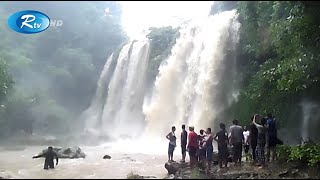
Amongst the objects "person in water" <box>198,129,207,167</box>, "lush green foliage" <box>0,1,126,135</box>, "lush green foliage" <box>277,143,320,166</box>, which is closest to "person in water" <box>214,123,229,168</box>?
"person in water" <box>198,129,207,167</box>

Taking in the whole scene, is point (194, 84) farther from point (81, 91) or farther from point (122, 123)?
point (81, 91)

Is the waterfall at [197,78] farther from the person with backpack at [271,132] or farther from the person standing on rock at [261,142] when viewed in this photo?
the person standing on rock at [261,142]

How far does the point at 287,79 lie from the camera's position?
1067cm

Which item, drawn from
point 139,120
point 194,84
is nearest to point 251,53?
point 194,84

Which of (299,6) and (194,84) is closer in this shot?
(299,6)

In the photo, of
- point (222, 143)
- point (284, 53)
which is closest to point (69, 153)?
point (222, 143)

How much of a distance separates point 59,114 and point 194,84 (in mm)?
14633

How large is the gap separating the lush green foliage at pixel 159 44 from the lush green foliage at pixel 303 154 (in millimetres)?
17557

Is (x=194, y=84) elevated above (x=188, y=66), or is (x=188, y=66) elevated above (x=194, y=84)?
(x=188, y=66)

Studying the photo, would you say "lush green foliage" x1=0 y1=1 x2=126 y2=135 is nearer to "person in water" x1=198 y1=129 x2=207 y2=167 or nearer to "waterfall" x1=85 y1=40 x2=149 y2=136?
"waterfall" x1=85 y1=40 x2=149 y2=136

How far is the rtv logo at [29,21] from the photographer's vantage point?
1139 centimetres

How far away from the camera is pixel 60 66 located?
33.9 metres

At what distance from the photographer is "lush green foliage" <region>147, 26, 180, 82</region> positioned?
1090 inches

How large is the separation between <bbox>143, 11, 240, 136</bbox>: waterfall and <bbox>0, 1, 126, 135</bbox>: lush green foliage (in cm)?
749
